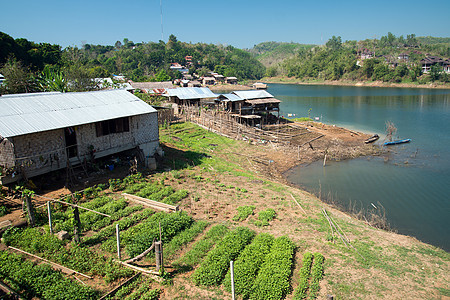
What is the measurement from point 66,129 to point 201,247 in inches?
422

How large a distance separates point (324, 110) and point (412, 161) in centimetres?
3012

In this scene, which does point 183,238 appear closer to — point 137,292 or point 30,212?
point 137,292

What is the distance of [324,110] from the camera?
58250mm

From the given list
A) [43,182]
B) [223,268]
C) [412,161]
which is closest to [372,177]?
[412,161]

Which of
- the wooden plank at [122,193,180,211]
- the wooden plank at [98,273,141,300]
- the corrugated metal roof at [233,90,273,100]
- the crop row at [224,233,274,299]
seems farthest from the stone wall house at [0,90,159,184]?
the corrugated metal roof at [233,90,273,100]

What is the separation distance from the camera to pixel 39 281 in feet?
29.2

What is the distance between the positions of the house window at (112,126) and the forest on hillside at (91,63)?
12982 millimetres

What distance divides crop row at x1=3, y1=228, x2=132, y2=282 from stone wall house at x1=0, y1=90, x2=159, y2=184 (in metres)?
4.08

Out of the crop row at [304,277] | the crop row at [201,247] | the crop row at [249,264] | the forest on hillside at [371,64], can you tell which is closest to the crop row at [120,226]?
the crop row at [201,247]

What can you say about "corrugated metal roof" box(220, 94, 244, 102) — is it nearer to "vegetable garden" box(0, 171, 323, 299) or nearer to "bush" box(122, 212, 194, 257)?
"vegetable garden" box(0, 171, 323, 299)

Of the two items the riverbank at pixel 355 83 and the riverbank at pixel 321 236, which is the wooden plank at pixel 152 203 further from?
the riverbank at pixel 355 83

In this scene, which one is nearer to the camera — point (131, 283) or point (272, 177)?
point (131, 283)

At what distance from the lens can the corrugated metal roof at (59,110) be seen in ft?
48.5

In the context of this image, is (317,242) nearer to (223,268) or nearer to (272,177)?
(223,268)
